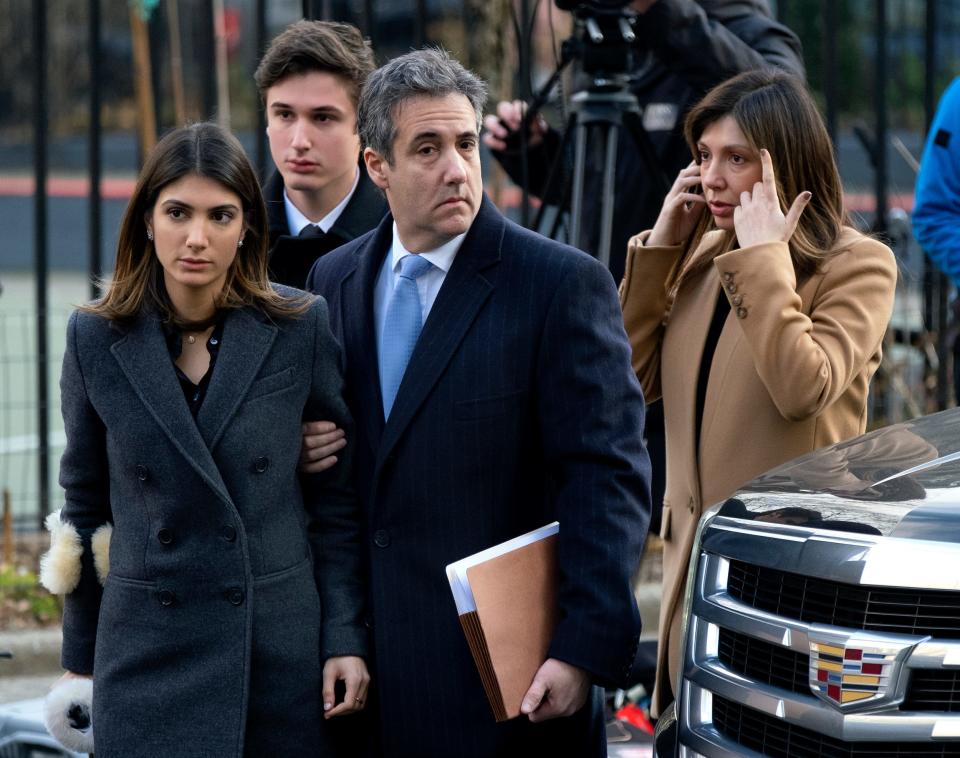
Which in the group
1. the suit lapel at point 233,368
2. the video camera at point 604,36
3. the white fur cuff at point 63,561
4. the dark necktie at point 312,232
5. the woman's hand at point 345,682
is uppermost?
the video camera at point 604,36

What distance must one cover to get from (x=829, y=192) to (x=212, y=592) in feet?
5.09

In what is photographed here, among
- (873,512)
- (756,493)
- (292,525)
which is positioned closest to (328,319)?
(292,525)

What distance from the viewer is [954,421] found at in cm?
286

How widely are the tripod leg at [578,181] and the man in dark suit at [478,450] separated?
1435 millimetres

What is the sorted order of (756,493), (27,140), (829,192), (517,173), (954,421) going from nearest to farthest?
1. (756,493)
2. (954,421)
3. (829,192)
4. (517,173)
5. (27,140)

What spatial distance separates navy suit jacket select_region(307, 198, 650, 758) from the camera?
8.87 ft

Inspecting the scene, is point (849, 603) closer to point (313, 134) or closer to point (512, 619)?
point (512, 619)

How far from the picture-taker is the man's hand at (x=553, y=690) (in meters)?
2.65

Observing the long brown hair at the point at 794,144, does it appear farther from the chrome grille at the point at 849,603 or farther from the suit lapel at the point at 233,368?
the suit lapel at the point at 233,368

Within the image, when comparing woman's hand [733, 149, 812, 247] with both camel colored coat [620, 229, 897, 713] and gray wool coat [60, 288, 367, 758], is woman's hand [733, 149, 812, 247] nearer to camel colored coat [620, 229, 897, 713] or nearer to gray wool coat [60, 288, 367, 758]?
camel colored coat [620, 229, 897, 713]

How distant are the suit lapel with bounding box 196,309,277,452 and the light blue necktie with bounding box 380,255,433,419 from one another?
0.75 feet

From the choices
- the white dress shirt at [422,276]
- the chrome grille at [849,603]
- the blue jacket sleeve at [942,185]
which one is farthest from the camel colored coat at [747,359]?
the blue jacket sleeve at [942,185]

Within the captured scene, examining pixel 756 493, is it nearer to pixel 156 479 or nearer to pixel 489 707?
pixel 489 707

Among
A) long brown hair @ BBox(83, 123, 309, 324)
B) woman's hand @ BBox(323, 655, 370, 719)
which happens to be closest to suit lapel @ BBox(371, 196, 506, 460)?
long brown hair @ BBox(83, 123, 309, 324)
